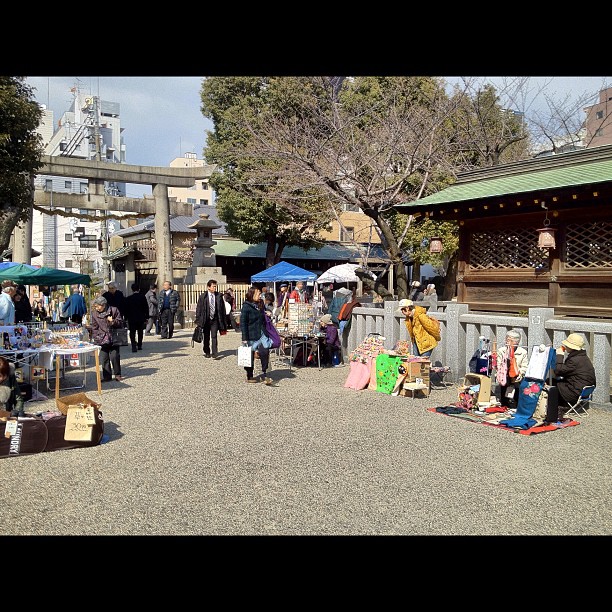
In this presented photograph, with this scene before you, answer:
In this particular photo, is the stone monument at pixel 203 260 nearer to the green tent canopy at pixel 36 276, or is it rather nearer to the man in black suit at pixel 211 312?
the green tent canopy at pixel 36 276

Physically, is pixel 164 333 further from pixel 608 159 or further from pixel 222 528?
pixel 222 528

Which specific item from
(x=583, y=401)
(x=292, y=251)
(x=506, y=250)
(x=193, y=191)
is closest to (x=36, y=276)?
(x=506, y=250)

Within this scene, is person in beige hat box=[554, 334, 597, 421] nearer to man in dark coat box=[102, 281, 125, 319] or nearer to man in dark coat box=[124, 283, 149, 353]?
man in dark coat box=[102, 281, 125, 319]

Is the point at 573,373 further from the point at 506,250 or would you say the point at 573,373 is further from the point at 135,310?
the point at 135,310

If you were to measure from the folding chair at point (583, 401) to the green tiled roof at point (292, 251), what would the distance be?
69.9 ft

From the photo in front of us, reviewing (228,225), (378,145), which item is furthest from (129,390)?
(228,225)

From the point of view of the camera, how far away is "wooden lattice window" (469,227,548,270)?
10750 millimetres

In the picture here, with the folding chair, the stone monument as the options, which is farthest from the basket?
the stone monument

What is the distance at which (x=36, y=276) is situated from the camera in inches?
519

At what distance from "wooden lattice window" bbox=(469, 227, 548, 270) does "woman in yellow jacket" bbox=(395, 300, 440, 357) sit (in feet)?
10.1

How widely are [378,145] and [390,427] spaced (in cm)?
1141

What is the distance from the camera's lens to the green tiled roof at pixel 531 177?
965 cm

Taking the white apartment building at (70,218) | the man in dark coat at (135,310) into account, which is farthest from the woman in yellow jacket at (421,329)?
the white apartment building at (70,218)

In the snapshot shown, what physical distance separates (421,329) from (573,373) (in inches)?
94.1
